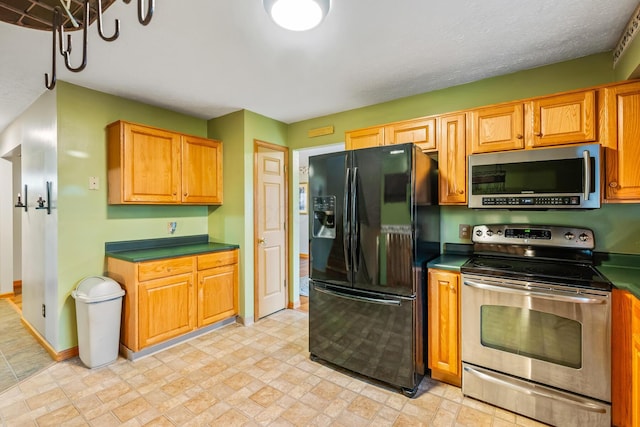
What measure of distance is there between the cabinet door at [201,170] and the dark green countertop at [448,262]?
247 cm

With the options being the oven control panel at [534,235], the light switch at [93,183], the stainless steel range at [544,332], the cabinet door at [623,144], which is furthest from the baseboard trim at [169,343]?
the cabinet door at [623,144]

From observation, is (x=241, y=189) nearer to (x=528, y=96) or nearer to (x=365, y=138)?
(x=365, y=138)

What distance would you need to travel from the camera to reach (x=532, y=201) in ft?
7.00

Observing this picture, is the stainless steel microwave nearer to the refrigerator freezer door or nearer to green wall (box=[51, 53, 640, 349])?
green wall (box=[51, 53, 640, 349])

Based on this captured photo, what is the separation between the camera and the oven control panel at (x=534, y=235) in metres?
2.22

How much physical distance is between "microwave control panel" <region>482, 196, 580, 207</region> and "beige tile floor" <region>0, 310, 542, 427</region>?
141 centimetres

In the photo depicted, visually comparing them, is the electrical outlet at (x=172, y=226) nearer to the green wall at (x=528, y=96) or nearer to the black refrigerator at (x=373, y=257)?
the black refrigerator at (x=373, y=257)

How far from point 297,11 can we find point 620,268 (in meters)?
2.70

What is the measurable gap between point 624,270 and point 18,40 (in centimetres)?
432

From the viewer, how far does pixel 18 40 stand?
198 centimetres

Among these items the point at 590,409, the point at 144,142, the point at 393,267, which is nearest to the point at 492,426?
the point at 590,409

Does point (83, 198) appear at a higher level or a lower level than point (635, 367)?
higher

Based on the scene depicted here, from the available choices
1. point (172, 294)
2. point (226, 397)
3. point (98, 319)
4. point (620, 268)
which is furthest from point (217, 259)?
point (620, 268)

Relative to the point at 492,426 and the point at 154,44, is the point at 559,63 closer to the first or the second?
the point at 492,426
